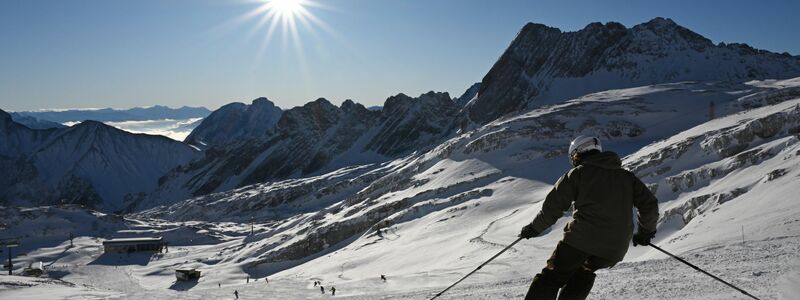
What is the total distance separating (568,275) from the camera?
7.10 metres

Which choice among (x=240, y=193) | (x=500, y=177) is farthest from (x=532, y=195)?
(x=240, y=193)

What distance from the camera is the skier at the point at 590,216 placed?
6.78 m

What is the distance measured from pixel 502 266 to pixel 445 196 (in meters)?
42.7

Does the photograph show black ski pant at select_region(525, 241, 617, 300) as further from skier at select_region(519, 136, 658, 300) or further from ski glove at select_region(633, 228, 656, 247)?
ski glove at select_region(633, 228, 656, 247)

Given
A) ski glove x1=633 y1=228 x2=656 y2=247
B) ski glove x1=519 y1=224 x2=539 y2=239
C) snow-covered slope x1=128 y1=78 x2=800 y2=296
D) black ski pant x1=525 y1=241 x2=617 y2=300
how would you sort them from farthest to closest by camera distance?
snow-covered slope x1=128 y1=78 x2=800 y2=296
ski glove x1=519 y1=224 x2=539 y2=239
ski glove x1=633 y1=228 x2=656 y2=247
black ski pant x1=525 y1=241 x2=617 y2=300

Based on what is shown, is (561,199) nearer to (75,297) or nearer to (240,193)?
(75,297)

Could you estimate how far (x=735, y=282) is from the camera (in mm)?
9875

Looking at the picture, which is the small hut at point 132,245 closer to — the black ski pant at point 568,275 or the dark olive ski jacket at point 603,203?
the black ski pant at point 568,275

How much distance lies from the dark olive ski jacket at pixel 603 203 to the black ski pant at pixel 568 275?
0.12 m

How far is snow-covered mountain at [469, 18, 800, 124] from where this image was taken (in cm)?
16925

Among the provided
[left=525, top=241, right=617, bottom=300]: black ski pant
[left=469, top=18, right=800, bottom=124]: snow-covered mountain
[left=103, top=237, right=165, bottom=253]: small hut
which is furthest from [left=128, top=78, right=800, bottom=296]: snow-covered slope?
[left=469, top=18, right=800, bottom=124]: snow-covered mountain

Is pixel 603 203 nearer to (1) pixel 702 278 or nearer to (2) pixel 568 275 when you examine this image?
(2) pixel 568 275

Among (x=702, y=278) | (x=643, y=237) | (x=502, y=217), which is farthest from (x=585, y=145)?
(x=502, y=217)

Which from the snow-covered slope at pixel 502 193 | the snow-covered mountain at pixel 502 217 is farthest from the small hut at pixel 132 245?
the snow-covered slope at pixel 502 193
